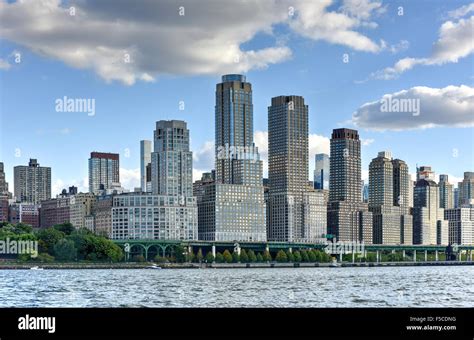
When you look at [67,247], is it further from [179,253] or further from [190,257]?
[179,253]

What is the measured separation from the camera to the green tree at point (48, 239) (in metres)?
136

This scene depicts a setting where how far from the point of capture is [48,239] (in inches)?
5438

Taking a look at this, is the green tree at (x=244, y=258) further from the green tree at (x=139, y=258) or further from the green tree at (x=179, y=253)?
the green tree at (x=139, y=258)

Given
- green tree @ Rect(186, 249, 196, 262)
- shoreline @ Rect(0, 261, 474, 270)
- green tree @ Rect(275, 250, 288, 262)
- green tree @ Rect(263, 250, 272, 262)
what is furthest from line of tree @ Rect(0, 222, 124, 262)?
green tree @ Rect(275, 250, 288, 262)

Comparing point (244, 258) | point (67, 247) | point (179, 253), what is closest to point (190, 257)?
point (179, 253)

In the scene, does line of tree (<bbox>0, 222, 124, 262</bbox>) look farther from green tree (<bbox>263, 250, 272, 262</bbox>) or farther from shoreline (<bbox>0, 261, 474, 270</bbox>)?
green tree (<bbox>263, 250, 272, 262</bbox>)

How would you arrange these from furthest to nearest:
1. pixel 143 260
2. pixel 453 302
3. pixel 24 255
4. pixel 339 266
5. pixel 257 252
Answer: pixel 257 252 < pixel 339 266 < pixel 143 260 < pixel 24 255 < pixel 453 302

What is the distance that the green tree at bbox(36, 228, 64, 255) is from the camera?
136000 mm
